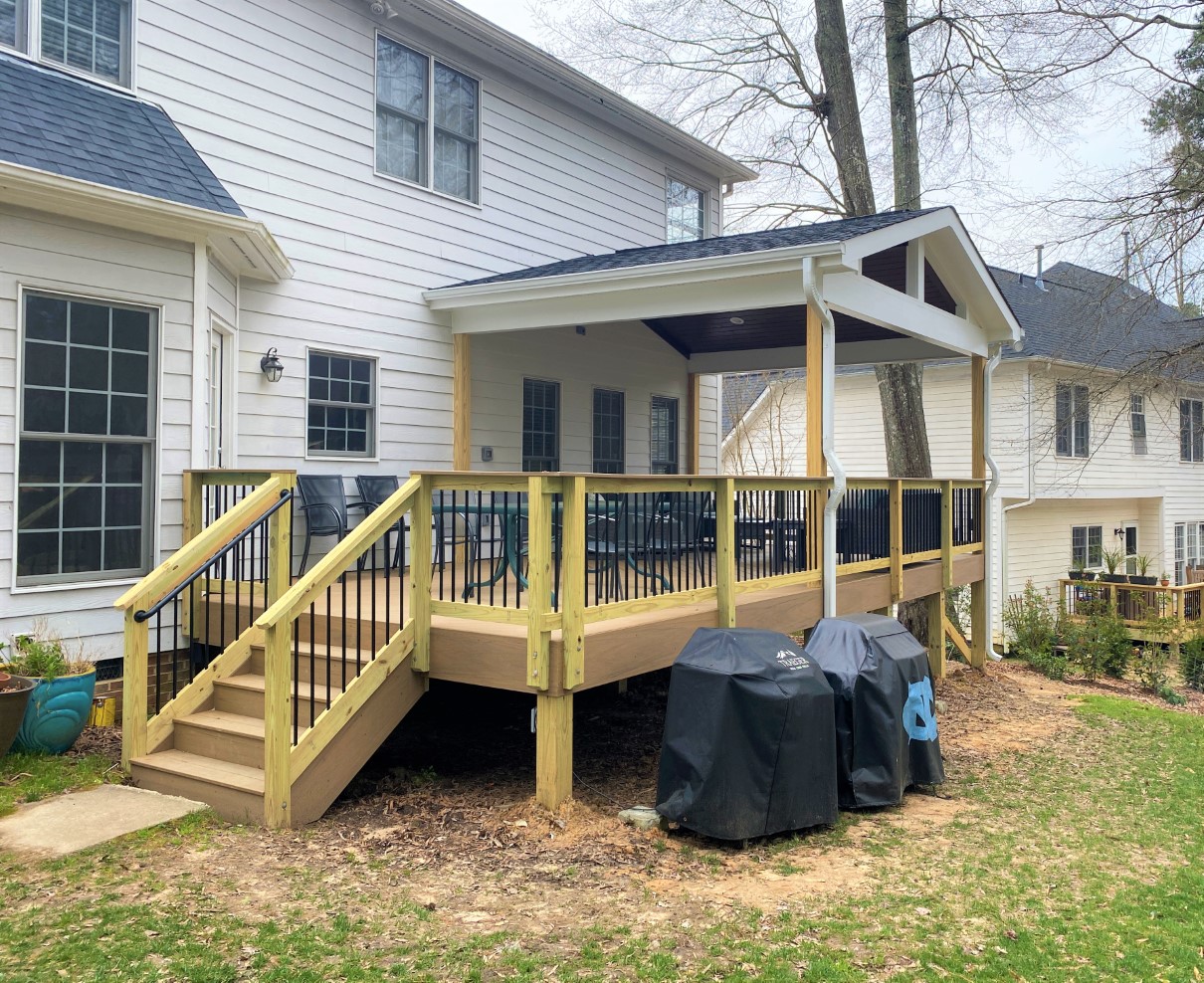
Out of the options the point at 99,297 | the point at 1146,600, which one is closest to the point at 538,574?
the point at 99,297

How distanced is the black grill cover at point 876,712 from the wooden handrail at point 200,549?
339cm

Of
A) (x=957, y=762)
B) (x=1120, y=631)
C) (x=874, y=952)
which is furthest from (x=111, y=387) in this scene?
(x=1120, y=631)

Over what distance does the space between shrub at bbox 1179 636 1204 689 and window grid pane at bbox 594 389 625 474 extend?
926 centimetres

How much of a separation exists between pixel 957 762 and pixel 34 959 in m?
5.88

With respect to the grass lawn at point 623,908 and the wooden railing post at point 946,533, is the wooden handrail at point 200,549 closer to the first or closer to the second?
the grass lawn at point 623,908

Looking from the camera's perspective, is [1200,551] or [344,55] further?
[1200,551]

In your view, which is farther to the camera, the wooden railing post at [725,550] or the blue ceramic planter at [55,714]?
the wooden railing post at [725,550]

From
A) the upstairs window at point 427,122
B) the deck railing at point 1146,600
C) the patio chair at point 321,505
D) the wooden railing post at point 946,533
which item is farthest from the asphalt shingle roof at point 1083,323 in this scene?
the patio chair at point 321,505

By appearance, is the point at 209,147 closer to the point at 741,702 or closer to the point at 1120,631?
the point at 741,702

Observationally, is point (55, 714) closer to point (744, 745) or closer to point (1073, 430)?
point (744, 745)

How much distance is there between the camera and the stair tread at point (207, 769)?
15.4 ft

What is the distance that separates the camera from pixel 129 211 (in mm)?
5848

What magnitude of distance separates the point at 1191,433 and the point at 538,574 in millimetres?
21783

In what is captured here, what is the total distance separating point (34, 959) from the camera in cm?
324
